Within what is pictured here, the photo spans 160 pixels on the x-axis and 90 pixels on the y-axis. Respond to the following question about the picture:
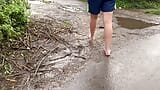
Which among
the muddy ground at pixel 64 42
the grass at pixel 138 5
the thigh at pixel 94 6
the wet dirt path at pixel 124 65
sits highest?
the thigh at pixel 94 6

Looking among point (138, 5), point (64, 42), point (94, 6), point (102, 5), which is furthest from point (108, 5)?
point (138, 5)

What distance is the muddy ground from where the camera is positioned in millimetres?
4500

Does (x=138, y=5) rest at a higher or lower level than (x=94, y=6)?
lower

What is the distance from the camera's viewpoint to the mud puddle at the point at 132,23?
735 cm

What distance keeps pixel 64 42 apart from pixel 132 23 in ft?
7.41

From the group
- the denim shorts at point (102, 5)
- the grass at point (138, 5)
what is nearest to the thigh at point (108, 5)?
the denim shorts at point (102, 5)

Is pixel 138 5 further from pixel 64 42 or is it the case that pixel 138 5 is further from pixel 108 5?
pixel 108 5

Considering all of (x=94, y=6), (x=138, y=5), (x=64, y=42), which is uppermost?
(x=94, y=6)

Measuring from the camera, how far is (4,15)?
541 centimetres

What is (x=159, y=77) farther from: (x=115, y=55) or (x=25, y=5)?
(x=25, y=5)

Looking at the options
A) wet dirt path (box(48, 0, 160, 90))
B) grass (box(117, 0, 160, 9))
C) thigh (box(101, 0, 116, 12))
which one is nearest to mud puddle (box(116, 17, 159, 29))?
wet dirt path (box(48, 0, 160, 90))

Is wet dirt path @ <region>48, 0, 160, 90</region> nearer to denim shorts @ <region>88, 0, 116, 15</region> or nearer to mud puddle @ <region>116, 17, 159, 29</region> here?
mud puddle @ <region>116, 17, 159, 29</region>

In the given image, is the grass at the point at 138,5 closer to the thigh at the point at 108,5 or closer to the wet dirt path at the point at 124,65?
the wet dirt path at the point at 124,65

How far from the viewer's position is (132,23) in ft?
25.2
